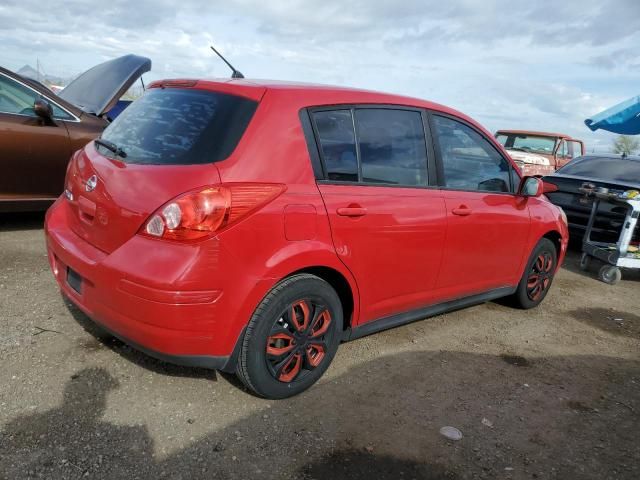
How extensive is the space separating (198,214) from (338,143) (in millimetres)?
980

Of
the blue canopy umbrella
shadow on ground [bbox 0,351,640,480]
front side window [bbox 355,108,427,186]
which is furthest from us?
the blue canopy umbrella

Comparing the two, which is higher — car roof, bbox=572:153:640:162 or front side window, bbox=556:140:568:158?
front side window, bbox=556:140:568:158

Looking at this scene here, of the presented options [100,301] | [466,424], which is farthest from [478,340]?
[100,301]

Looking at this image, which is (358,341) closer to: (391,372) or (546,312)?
(391,372)

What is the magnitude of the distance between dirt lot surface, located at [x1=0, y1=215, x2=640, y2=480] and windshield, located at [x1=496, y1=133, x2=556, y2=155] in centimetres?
989

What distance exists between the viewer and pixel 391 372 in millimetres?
3396

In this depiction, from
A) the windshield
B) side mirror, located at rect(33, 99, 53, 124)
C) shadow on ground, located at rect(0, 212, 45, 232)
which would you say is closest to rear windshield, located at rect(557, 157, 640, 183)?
the windshield

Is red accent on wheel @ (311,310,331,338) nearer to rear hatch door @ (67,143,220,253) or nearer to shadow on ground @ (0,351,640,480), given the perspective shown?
shadow on ground @ (0,351,640,480)

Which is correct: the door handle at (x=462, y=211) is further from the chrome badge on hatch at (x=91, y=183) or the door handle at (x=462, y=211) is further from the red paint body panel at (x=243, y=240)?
the chrome badge on hatch at (x=91, y=183)

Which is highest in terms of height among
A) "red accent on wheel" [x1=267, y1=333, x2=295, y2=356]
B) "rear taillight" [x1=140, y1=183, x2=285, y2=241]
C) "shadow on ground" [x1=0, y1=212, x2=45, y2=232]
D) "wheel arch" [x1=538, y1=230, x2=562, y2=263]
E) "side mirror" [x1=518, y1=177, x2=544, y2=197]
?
"side mirror" [x1=518, y1=177, x2=544, y2=197]

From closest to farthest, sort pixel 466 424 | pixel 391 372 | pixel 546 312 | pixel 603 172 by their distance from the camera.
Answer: pixel 466 424 → pixel 391 372 → pixel 546 312 → pixel 603 172

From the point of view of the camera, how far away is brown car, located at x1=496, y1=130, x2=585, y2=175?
1245cm

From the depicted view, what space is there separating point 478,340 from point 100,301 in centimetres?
277

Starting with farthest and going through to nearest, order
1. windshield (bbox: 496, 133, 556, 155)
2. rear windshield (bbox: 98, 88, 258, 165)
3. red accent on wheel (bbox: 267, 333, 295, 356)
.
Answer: windshield (bbox: 496, 133, 556, 155) < red accent on wheel (bbox: 267, 333, 295, 356) < rear windshield (bbox: 98, 88, 258, 165)
